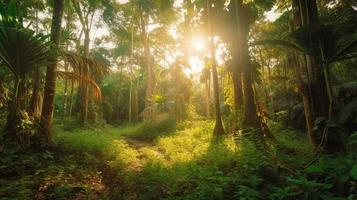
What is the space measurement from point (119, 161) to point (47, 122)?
7.49ft

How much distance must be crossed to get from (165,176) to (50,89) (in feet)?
14.1

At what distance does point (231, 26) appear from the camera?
455 inches

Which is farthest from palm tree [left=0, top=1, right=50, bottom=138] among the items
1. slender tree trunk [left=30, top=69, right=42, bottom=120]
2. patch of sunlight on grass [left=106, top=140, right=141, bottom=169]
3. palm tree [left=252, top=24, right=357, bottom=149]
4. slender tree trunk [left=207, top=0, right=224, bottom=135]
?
slender tree trunk [left=207, top=0, right=224, bottom=135]

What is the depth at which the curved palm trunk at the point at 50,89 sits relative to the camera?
6.95m

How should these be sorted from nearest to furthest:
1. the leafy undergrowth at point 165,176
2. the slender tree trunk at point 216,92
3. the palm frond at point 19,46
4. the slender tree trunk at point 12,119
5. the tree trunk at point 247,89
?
the leafy undergrowth at point 165,176 < the palm frond at point 19,46 < the slender tree trunk at point 12,119 < the tree trunk at point 247,89 < the slender tree trunk at point 216,92

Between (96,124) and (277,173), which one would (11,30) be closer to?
(277,173)

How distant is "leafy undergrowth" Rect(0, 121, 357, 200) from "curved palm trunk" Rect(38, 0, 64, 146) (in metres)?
0.57

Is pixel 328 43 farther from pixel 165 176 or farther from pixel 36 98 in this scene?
pixel 36 98

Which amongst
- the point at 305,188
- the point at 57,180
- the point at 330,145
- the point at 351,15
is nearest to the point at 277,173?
the point at 305,188

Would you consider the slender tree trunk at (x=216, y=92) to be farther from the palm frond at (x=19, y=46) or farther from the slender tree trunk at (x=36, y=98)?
the palm frond at (x=19, y=46)

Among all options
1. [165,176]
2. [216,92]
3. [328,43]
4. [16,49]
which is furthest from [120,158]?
[216,92]

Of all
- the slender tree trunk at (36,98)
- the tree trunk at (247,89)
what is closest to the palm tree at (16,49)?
the slender tree trunk at (36,98)

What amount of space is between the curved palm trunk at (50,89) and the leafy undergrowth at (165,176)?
1.87 ft

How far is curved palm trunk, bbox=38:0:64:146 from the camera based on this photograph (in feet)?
22.8
